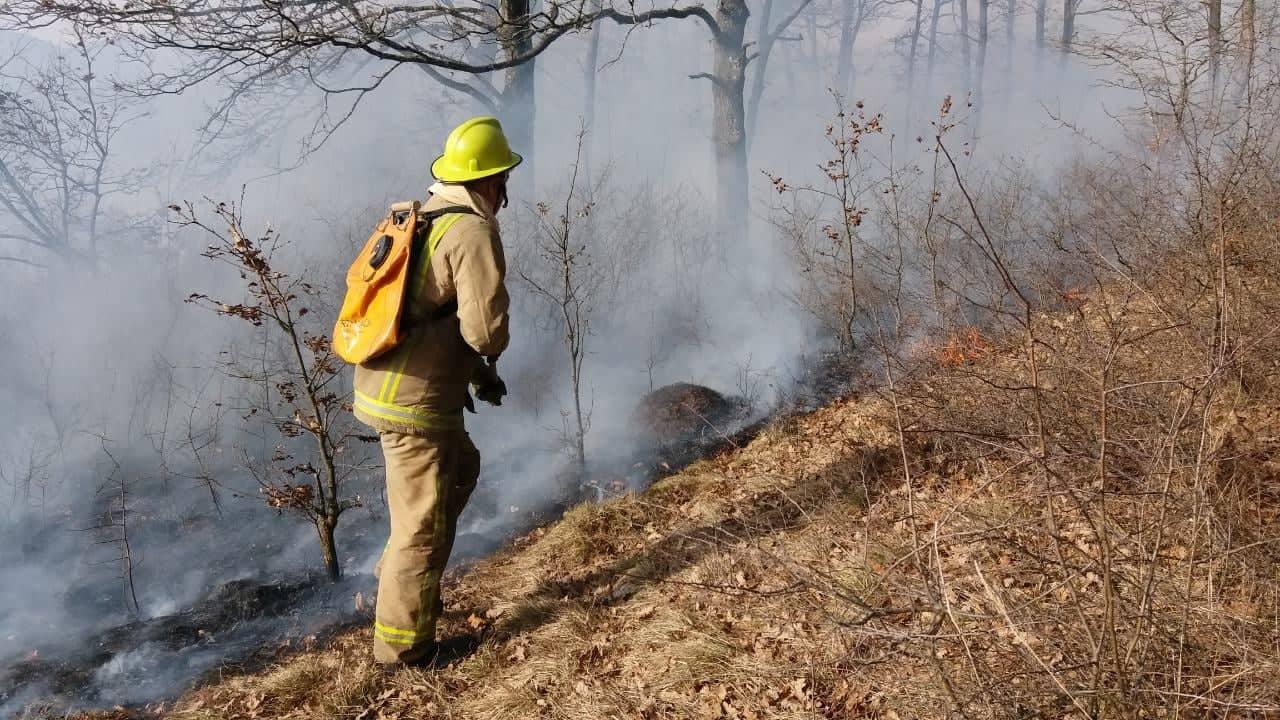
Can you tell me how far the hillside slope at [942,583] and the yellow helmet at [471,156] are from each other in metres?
1.92

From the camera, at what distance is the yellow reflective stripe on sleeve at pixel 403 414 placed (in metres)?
3.05

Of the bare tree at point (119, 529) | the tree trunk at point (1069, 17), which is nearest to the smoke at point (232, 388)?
the bare tree at point (119, 529)

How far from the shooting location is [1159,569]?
2.36 meters

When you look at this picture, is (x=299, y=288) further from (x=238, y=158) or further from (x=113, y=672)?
(x=113, y=672)

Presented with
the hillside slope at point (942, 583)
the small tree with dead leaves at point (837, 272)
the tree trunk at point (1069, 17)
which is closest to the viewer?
the hillside slope at point (942, 583)

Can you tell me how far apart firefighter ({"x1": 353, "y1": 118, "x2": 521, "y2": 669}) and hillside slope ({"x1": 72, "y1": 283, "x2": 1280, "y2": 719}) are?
35cm

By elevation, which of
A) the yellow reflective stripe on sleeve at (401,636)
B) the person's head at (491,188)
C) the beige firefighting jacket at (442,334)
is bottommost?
the yellow reflective stripe on sleeve at (401,636)

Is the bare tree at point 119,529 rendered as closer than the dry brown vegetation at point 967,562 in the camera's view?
No

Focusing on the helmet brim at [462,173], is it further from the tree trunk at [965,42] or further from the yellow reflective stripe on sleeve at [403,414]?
the tree trunk at [965,42]

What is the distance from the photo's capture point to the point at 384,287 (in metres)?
3.00

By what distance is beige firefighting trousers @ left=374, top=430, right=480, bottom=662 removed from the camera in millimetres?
3100

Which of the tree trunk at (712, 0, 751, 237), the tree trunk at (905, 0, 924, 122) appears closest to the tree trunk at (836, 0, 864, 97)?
the tree trunk at (905, 0, 924, 122)

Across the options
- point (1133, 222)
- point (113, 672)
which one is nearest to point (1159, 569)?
point (1133, 222)

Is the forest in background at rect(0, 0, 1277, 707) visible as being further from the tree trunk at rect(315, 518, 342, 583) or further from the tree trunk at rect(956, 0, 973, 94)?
the tree trunk at rect(956, 0, 973, 94)
